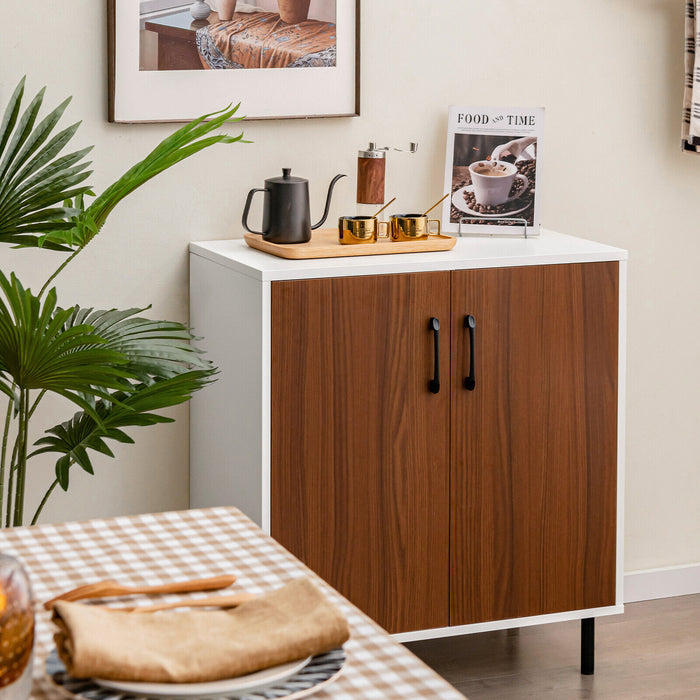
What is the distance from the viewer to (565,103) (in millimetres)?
3008

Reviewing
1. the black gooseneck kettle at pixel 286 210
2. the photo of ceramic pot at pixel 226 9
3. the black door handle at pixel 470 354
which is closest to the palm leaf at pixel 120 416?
the black gooseneck kettle at pixel 286 210

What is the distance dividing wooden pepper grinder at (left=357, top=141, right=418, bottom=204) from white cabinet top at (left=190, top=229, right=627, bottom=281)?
0.20 meters

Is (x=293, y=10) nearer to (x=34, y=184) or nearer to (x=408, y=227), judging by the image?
(x=408, y=227)

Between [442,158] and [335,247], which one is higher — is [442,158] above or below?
above

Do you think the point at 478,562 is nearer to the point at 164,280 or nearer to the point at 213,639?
the point at 164,280

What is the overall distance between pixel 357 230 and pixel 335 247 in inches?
3.2

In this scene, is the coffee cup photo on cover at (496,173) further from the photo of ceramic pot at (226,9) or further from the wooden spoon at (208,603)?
the wooden spoon at (208,603)

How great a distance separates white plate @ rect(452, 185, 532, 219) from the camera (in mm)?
2834

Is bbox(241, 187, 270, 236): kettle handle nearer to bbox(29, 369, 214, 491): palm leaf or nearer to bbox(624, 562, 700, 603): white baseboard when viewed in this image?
bbox(29, 369, 214, 491): palm leaf

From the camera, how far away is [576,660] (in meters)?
2.89

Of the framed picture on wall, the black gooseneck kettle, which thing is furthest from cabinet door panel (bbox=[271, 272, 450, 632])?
the framed picture on wall

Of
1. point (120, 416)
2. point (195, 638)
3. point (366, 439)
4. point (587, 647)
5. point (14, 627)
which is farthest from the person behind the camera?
point (587, 647)

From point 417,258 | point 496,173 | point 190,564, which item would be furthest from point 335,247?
point 190,564

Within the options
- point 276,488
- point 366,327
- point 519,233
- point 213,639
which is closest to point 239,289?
point 366,327
